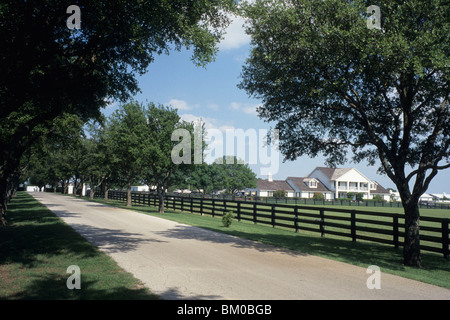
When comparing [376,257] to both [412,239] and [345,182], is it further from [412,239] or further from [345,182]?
[345,182]

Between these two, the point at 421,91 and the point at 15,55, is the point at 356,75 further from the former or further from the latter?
the point at 15,55

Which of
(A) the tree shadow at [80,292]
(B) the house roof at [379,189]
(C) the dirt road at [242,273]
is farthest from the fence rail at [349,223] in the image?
(B) the house roof at [379,189]

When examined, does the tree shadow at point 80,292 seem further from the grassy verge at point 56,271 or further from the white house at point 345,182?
the white house at point 345,182

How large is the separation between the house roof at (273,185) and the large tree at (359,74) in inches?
3336

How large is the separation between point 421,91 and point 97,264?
12414mm

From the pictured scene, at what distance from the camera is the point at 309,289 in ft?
21.5

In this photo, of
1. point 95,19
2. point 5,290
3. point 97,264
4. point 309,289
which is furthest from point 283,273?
point 95,19

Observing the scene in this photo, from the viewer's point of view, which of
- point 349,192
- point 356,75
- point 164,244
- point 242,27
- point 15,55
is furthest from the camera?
point 349,192

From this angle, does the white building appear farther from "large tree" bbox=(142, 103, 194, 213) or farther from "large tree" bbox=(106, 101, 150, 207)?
"large tree" bbox=(142, 103, 194, 213)

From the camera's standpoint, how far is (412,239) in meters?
9.98

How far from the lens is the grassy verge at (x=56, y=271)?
597 cm

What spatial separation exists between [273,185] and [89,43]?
302ft

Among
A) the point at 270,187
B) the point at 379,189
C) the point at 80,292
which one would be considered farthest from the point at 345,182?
the point at 80,292

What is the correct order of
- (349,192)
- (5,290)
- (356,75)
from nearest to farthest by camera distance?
(5,290) < (356,75) < (349,192)
